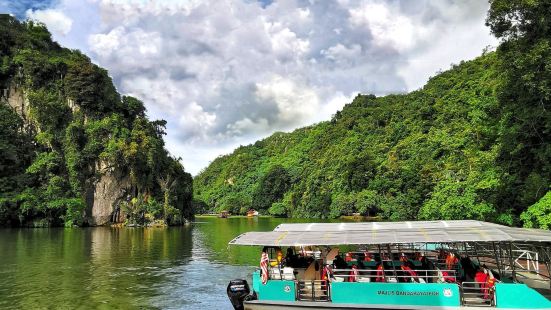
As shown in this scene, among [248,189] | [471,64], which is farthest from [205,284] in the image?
[248,189]

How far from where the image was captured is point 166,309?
16.2 metres

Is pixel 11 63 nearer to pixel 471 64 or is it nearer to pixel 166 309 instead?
pixel 166 309

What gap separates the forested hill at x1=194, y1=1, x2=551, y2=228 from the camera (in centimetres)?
2375

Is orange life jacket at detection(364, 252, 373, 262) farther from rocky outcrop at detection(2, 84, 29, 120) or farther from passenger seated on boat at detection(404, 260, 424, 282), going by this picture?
rocky outcrop at detection(2, 84, 29, 120)

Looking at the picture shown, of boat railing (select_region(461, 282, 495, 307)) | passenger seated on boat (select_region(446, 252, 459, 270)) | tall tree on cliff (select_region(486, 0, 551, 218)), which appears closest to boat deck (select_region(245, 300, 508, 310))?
boat railing (select_region(461, 282, 495, 307))

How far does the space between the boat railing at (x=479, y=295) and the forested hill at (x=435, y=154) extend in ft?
37.0

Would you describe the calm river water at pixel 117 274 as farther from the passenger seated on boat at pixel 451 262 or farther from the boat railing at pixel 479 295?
the boat railing at pixel 479 295

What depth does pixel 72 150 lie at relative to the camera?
65.8 metres

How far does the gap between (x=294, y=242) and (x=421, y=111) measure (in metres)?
92.6

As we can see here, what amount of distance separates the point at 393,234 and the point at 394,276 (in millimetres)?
1437

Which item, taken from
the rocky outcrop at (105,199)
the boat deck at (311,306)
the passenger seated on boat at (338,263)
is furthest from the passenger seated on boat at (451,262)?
the rocky outcrop at (105,199)

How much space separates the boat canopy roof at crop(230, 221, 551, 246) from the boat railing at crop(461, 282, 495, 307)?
1.49 m

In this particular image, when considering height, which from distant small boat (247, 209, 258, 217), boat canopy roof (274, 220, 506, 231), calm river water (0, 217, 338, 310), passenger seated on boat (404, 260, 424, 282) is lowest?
calm river water (0, 217, 338, 310)

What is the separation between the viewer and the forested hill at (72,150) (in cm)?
6194
